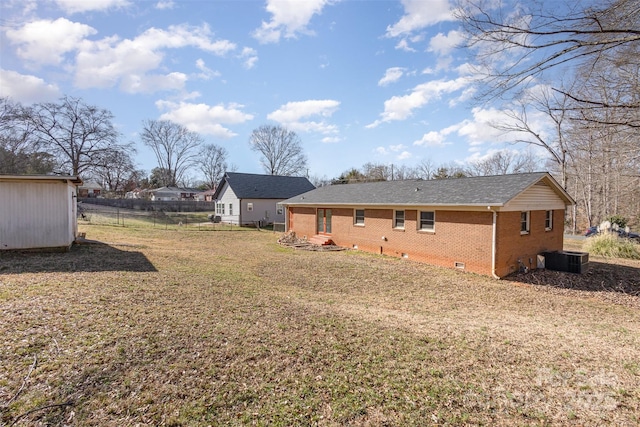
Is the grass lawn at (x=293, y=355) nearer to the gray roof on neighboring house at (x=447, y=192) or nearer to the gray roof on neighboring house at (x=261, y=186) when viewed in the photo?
the gray roof on neighboring house at (x=447, y=192)

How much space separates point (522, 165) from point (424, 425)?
4902cm

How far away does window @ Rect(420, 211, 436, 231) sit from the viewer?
43.3 feet

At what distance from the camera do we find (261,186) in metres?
31.4

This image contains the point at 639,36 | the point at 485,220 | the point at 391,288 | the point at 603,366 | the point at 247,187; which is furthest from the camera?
the point at 247,187

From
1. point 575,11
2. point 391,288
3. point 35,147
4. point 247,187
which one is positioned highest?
point 35,147

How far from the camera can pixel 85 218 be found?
2545 centimetres

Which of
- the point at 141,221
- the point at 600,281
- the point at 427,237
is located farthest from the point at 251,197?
the point at 600,281

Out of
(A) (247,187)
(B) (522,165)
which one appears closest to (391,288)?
(A) (247,187)

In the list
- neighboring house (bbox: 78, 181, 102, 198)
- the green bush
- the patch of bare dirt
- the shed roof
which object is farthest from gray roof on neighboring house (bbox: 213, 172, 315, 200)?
neighboring house (bbox: 78, 181, 102, 198)

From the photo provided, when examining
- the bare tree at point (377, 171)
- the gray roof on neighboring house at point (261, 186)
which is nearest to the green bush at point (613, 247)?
the gray roof on neighboring house at point (261, 186)

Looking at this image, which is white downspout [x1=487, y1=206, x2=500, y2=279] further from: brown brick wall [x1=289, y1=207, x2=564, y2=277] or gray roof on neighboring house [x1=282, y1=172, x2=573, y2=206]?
gray roof on neighboring house [x1=282, y1=172, x2=573, y2=206]

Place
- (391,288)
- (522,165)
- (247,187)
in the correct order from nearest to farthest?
(391,288), (247,187), (522,165)

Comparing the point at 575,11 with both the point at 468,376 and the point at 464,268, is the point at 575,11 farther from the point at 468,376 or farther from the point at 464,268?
the point at 464,268

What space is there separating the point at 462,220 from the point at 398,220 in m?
3.18
